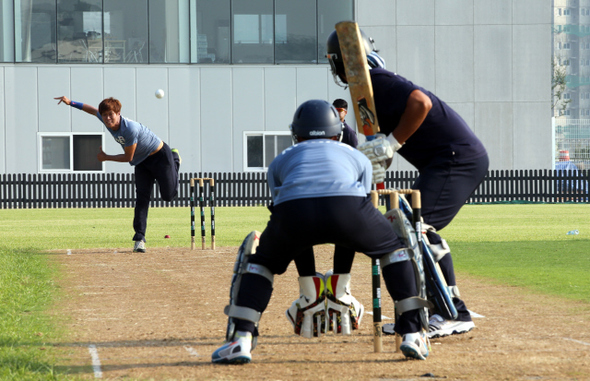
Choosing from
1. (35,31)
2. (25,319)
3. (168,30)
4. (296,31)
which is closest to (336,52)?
(25,319)

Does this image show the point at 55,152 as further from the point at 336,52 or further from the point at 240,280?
the point at 240,280

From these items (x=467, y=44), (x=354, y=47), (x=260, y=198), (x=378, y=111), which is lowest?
(x=260, y=198)

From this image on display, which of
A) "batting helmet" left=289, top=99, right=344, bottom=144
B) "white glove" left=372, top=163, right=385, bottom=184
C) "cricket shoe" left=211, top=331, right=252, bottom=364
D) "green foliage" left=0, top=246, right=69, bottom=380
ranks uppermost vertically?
"batting helmet" left=289, top=99, right=344, bottom=144

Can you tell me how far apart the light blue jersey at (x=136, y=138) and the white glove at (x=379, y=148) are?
22.1 ft

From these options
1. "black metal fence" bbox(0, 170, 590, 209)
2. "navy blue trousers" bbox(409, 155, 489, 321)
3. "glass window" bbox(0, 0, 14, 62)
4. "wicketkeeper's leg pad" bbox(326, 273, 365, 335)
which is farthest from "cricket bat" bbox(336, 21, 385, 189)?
"glass window" bbox(0, 0, 14, 62)

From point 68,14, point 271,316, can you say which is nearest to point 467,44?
point 68,14

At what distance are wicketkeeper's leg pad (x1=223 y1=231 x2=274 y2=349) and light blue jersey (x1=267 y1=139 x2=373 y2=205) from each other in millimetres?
327

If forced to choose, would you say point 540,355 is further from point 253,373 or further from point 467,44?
point 467,44

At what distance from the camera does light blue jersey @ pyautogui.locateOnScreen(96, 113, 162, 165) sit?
11477 millimetres

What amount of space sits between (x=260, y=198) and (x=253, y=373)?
Answer: 28553 millimetres

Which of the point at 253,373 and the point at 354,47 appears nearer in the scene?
the point at 253,373

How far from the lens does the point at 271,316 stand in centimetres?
658

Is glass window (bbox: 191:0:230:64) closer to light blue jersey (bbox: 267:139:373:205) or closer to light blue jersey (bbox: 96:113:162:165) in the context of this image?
light blue jersey (bbox: 96:113:162:165)

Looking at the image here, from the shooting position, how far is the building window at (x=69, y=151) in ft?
105
